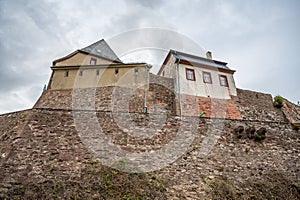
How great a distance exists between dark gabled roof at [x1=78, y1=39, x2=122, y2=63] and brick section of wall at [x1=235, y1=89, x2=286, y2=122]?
10606mm

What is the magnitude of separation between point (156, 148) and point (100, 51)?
44.7 ft

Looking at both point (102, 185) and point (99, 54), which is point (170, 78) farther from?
point (102, 185)

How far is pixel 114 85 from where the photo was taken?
14.6 meters

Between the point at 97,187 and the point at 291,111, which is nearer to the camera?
the point at 97,187

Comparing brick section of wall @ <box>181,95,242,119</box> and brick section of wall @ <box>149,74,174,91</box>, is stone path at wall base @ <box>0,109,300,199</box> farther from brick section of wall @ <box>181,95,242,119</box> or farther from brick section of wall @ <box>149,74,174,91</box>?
brick section of wall @ <box>149,74,174,91</box>

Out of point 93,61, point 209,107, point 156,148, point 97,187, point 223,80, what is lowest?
point 97,187

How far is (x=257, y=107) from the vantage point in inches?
645

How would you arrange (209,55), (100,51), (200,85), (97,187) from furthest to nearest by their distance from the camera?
1. (209,55)
2. (100,51)
3. (200,85)
4. (97,187)

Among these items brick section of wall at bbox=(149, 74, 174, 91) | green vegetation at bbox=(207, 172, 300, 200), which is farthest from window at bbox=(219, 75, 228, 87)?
green vegetation at bbox=(207, 172, 300, 200)

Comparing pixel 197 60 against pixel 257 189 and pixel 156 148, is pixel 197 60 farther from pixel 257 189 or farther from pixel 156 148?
pixel 257 189

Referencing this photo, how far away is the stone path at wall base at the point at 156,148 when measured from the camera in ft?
17.8

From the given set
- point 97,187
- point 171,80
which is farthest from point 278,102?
point 97,187

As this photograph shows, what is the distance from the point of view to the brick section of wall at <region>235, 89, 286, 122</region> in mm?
15540

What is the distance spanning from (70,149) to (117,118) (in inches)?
74.7
